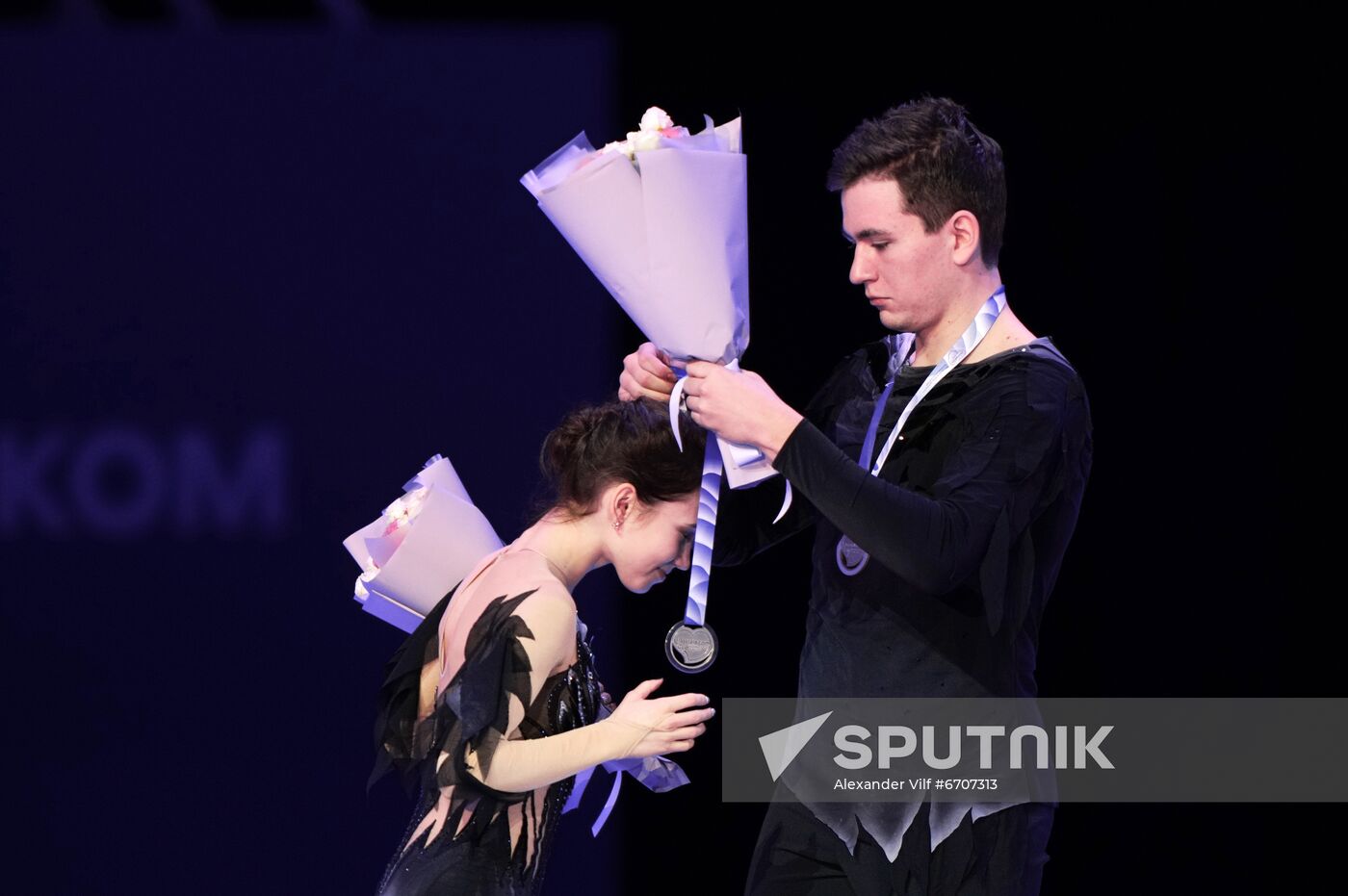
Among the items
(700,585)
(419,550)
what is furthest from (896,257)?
(419,550)

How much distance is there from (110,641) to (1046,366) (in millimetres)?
2705

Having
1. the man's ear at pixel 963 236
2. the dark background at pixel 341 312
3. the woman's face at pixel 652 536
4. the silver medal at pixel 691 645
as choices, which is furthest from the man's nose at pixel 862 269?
the dark background at pixel 341 312

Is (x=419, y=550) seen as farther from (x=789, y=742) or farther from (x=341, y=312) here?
(x=341, y=312)

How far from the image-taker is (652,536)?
2.39 m

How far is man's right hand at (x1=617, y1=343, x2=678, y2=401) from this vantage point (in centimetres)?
224

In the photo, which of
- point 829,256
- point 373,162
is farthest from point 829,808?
point 373,162

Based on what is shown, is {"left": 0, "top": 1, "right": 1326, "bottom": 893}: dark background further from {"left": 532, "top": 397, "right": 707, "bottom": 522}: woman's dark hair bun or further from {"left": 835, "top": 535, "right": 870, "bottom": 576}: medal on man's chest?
{"left": 835, "top": 535, "right": 870, "bottom": 576}: medal on man's chest

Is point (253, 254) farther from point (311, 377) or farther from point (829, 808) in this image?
point (829, 808)

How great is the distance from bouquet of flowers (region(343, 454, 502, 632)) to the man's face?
0.76 meters

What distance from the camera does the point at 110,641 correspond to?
3.99 m

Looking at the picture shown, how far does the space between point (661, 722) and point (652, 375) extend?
484mm

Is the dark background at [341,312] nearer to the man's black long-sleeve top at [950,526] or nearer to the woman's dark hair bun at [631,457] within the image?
the woman's dark hair bun at [631,457]

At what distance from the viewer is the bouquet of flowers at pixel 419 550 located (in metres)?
2.54

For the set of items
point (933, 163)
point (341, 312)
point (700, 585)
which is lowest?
point (700, 585)
